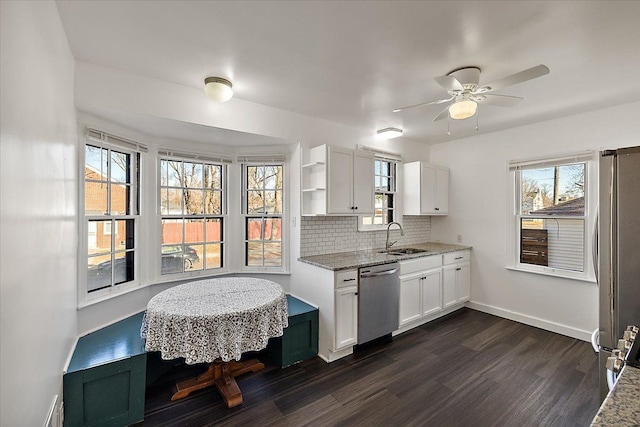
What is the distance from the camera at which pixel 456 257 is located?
13.4ft

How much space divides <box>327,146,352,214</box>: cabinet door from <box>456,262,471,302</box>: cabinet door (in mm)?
1994

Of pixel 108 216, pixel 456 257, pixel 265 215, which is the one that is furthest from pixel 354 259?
pixel 108 216

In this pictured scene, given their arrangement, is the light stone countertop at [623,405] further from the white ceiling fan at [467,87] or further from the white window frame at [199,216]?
the white window frame at [199,216]

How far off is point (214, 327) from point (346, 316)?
1.35 metres

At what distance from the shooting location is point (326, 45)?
6.43 feet

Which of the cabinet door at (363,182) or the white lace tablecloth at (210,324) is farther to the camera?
the cabinet door at (363,182)

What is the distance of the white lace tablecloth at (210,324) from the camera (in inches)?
77.4

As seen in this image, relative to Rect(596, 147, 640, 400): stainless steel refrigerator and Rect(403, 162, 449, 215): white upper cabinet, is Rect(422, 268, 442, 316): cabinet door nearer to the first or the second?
Rect(403, 162, 449, 215): white upper cabinet

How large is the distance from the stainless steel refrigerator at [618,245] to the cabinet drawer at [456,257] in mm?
2229

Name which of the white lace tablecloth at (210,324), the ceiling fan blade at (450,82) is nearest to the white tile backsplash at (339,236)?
the white lace tablecloth at (210,324)

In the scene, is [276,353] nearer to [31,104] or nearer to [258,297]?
[258,297]

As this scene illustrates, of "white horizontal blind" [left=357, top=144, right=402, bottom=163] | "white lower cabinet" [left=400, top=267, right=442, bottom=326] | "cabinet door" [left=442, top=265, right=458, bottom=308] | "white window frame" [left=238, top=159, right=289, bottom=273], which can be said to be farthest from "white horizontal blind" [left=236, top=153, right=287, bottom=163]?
"cabinet door" [left=442, top=265, right=458, bottom=308]

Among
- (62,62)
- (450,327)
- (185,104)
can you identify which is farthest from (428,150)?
(62,62)

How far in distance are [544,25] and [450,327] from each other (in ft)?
10.6
